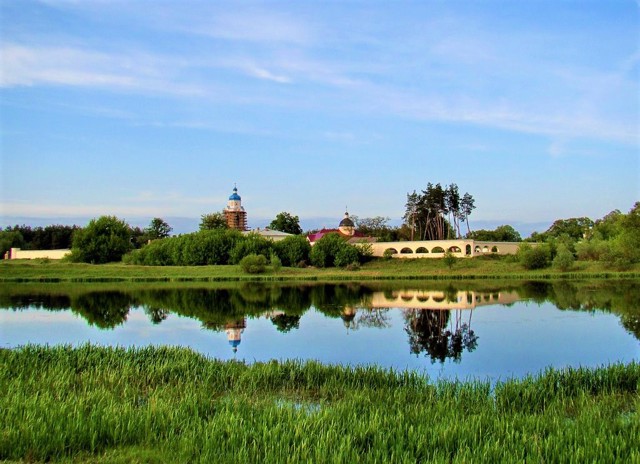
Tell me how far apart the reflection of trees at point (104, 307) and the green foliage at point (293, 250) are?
2952 centimetres

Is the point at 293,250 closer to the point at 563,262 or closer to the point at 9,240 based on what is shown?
→ the point at 563,262

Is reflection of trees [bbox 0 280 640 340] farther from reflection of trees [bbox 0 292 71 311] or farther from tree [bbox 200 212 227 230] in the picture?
tree [bbox 200 212 227 230]

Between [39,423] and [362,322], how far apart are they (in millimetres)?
18559

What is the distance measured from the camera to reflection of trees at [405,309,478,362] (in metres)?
17.3

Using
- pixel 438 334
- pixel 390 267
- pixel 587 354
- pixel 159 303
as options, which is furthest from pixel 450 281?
pixel 587 354

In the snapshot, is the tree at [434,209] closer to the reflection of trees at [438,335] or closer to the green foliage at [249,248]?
the green foliage at [249,248]

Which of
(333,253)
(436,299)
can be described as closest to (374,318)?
(436,299)

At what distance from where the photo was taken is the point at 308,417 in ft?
27.0

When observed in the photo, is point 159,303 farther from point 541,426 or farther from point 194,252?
point 194,252

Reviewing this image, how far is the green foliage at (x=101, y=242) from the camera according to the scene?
2852 inches

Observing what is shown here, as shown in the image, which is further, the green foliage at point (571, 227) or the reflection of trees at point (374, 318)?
the green foliage at point (571, 227)

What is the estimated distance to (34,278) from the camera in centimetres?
5684

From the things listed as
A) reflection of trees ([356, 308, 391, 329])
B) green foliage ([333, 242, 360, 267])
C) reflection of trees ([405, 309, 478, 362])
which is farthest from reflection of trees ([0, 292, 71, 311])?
green foliage ([333, 242, 360, 267])

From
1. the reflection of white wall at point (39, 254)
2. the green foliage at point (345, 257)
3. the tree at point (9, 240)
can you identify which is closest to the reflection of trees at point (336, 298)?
the green foliage at point (345, 257)
